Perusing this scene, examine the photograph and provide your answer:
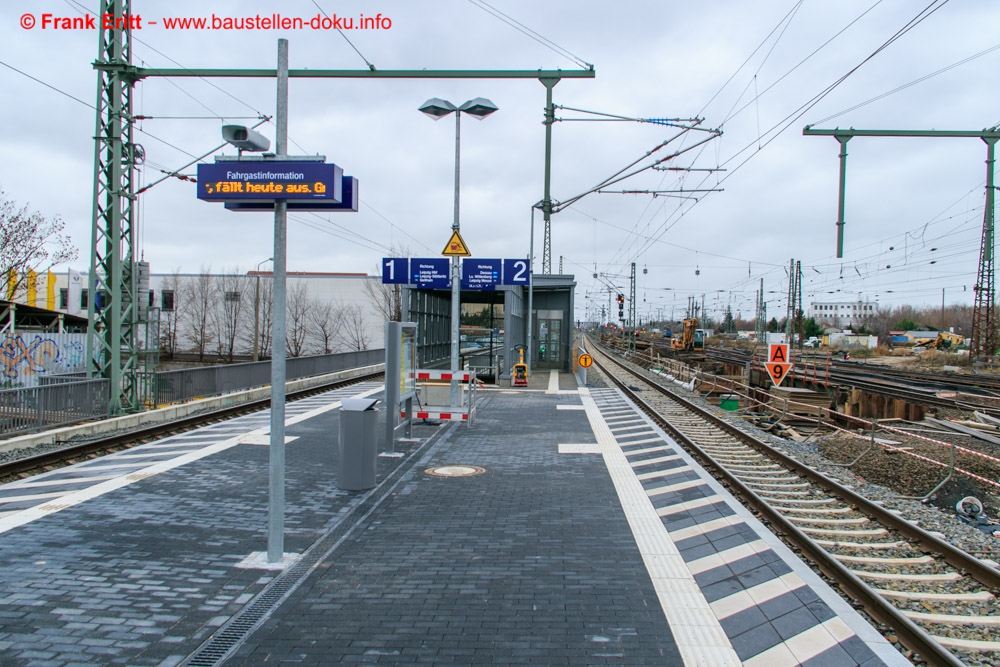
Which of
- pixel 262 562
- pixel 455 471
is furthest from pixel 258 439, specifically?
pixel 262 562

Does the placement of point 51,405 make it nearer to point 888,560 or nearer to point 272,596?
point 272,596

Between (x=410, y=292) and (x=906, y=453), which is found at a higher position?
(x=410, y=292)

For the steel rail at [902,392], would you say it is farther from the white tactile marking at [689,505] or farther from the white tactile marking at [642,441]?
the white tactile marking at [689,505]

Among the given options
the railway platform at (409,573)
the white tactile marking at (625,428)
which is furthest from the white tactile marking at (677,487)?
the white tactile marking at (625,428)

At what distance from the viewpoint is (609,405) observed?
20.0 metres

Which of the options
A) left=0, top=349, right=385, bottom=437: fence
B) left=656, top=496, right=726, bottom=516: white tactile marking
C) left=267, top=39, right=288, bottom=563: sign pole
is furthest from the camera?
left=0, top=349, right=385, bottom=437: fence

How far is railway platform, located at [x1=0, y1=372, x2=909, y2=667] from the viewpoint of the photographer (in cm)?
463

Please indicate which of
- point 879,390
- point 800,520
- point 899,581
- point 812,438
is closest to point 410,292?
point 812,438

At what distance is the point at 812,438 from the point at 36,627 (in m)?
16.7

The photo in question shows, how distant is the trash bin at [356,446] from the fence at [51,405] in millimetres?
7168

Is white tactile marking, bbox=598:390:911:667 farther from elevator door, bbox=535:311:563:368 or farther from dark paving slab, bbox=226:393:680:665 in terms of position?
elevator door, bbox=535:311:563:368

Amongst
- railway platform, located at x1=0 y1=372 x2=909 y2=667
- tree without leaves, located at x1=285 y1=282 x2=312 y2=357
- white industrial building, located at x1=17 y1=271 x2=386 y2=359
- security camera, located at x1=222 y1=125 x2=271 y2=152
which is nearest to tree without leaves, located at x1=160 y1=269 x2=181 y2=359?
white industrial building, located at x1=17 y1=271 x2=386 y2=359

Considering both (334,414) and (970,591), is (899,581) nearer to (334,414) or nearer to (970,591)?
(970,591)

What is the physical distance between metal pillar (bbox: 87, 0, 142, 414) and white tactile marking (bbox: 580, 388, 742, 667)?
11654 mm
